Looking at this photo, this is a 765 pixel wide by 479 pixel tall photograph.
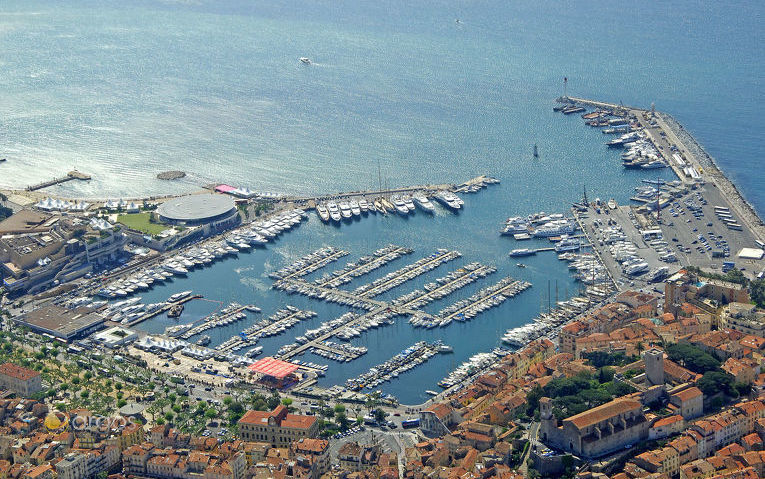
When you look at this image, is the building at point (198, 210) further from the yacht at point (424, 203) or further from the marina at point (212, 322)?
the marina at point (212, 322)

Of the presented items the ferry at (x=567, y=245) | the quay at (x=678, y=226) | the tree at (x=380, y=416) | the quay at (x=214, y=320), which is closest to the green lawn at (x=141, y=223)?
the quay at (x=214, y=320)

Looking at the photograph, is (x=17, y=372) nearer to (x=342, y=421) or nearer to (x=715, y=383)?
(x=342, y=421)

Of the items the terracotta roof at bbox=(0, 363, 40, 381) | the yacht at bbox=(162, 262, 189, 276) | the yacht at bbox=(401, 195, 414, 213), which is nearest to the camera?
the terracotta roof at bbox=(0, 363, 40, 381)

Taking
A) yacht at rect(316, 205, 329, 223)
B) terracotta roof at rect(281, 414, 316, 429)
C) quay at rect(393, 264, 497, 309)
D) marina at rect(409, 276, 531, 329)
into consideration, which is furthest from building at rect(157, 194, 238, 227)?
terracotta roof at rect(281, 414, 316, 429)

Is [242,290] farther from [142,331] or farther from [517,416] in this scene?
[517,416]

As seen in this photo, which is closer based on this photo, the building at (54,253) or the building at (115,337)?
the building at (115,337)

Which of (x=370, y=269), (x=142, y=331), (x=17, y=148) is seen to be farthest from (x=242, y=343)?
(x=17, y=148)

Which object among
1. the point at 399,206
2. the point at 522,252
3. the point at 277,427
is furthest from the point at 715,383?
the point at 399,206

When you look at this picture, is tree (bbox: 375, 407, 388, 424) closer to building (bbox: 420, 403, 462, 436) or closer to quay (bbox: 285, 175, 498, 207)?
building (bbox: 420, 403, 462, 436)
